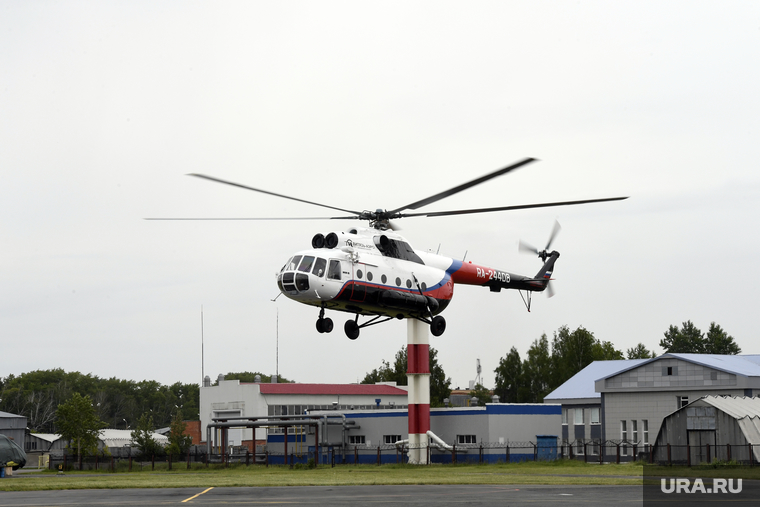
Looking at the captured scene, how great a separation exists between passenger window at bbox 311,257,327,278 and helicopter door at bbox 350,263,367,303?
1345 millimetres

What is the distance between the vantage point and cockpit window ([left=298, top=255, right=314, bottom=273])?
31.1 m

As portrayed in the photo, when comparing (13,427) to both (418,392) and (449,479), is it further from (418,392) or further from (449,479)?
(449,479)

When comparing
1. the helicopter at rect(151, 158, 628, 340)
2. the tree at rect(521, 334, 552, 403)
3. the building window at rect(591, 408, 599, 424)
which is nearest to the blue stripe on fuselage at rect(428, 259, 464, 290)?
the helicopter at rect(151, 158, 628, 340)

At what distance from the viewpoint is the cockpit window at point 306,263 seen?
31.1 metres

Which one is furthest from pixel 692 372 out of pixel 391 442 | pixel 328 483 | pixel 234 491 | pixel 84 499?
pixel 84 499

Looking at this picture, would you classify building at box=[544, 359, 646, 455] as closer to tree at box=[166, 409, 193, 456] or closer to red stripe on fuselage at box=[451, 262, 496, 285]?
tree at box=[166, 409, 193, 456]

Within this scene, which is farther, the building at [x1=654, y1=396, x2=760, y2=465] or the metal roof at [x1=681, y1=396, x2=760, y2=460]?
the building at [x1=654, y1=396, x2=760, y2=465]

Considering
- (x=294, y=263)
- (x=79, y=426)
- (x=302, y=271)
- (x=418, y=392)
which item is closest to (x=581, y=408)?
(x=418, y=392)

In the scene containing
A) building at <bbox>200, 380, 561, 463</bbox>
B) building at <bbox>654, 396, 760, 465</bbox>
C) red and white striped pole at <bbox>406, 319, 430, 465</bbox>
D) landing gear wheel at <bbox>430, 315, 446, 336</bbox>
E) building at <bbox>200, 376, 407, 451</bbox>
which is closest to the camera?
landing gear wheel at <bbox>430, 315, 446, 336</bbox>

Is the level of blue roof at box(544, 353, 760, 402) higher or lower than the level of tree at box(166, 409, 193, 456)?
higher

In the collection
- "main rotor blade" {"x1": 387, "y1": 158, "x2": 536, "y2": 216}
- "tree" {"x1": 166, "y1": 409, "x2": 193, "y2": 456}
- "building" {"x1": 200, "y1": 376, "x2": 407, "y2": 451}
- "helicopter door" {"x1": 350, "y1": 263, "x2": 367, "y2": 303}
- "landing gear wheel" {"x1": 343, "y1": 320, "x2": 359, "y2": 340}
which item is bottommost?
"tree" {"x1": 166, "y1": 409, "x2": 193, "y2": 456}

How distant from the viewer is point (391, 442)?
71500 millimetres

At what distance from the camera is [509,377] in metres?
126

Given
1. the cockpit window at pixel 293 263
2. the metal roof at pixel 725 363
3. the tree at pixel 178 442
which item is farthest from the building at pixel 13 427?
the cockpit window at pixel 293 263
